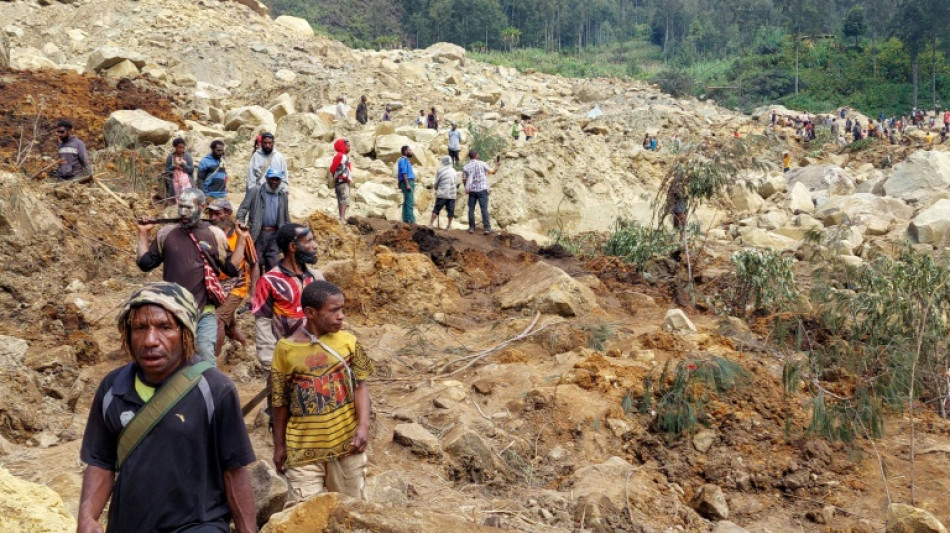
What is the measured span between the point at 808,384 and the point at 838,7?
215 feet

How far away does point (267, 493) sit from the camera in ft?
10.6

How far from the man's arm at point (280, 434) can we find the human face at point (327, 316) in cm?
32

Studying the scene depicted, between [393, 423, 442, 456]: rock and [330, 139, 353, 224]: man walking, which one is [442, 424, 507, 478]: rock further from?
[330, 139, 353, 224]: man walking

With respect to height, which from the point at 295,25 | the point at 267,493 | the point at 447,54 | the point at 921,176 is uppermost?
the point at 295,25

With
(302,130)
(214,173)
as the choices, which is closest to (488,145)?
(302,130)

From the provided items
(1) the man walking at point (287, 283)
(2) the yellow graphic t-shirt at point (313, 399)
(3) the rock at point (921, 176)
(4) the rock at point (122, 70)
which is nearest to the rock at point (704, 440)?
(1) the man walking at point (287, 283)

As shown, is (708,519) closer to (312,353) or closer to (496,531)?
(496,531)

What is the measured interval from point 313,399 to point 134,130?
11.6 m

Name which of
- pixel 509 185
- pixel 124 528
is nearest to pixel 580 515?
pixel 124 528

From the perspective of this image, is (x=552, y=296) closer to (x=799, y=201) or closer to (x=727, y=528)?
(x=727, y=528)

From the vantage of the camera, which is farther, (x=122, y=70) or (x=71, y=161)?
(x=122, y=70)

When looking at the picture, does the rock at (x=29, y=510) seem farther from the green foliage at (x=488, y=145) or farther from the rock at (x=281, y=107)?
the rock at (x=281, y=107)

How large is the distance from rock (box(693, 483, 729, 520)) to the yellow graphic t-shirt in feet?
7.63

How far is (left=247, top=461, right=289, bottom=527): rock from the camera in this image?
10.6 feet
